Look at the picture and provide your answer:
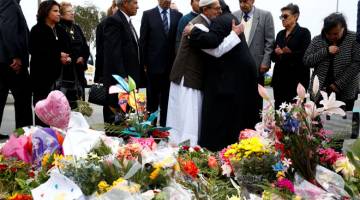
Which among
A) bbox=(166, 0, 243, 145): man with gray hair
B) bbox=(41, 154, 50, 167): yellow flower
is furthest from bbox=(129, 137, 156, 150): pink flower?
bbox=(166, 0, 243, 145): man with gray hair

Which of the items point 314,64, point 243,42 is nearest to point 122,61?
point 243,42

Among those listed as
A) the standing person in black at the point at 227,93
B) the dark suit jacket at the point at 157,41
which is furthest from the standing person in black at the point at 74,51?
the standing person in black at the point at 227,93

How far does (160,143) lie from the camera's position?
3.50 m

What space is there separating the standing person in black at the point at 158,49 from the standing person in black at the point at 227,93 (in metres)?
1.56

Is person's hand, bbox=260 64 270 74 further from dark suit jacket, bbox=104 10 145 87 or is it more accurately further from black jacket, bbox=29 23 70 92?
black jacket, bbox=29 23 70 92

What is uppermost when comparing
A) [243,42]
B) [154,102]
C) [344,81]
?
[243,42]

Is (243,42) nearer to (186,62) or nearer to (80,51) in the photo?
(186,62)

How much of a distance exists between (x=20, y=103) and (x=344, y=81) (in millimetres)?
3567

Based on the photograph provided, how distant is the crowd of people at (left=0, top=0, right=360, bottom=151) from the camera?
17.6 ft

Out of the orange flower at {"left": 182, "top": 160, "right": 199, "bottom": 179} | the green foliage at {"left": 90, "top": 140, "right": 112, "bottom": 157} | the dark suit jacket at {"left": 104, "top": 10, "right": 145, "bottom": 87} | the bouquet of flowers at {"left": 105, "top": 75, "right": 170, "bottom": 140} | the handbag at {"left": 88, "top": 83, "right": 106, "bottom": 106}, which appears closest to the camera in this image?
the orange flower at {"left": 182, "top": 160, "right": 199, "bottom": 179}

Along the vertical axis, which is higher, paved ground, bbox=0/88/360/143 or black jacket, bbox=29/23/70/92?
black jacket, bbox=29/23/70/92

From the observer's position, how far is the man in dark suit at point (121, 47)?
5867 millimetres

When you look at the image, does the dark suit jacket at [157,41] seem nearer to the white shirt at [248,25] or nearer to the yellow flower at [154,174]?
the white shirt at [248,25]

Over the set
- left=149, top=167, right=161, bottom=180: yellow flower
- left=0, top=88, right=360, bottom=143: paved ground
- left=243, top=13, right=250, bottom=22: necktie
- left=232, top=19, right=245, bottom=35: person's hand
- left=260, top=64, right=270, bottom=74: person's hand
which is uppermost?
left=243, top=13, right=250, bottom=22: necktie
